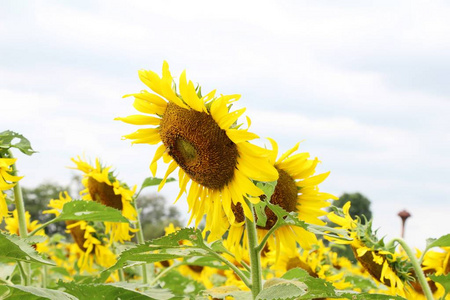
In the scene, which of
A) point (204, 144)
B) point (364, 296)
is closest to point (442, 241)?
point (364, 296)

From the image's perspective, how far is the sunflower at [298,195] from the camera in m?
2.00

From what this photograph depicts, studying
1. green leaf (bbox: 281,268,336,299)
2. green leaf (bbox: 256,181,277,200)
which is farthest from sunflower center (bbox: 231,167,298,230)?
green leaf (bbox: 281,268,336,299)

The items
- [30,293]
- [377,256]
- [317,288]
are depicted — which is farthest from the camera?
[377,256]

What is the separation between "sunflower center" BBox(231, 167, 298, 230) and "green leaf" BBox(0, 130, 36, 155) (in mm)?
873

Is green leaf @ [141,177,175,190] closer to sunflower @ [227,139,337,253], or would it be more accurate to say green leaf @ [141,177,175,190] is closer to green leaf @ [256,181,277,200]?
sunflower @ [227,139,337,253]

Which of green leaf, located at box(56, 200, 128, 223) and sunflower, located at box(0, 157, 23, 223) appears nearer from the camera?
sunflower, located at box(0, 157, 23, 223)

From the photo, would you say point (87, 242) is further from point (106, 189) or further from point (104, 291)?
point (104, 291)

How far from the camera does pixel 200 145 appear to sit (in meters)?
1.72

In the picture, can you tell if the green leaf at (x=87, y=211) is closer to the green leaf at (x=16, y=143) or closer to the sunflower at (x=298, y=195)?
the green leaf at (x=16, y=143)

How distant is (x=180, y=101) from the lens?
168cm

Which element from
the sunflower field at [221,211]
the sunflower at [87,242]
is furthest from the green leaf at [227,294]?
the sunflower at [87,242]

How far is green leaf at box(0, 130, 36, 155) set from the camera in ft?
7.07

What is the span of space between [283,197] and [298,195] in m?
0.10

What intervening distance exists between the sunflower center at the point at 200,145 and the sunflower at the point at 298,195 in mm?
274
